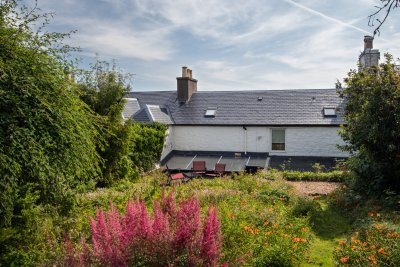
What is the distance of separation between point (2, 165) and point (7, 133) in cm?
60

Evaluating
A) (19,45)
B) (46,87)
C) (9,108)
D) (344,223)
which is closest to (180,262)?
(9,108)

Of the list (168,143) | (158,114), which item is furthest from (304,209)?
(158,114)

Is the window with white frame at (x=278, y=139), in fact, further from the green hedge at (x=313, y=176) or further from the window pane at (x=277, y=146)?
the green hedge at (x=313, y=176)

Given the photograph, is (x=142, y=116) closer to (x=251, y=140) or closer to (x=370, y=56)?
(x=251, y=140)

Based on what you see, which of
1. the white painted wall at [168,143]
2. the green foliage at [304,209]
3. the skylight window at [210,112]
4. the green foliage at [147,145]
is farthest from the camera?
the skylight window at [210,112]

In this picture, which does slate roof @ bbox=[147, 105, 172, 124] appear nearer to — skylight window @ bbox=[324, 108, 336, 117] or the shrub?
skylight window @ bbox=[324, 108, 336, 117]

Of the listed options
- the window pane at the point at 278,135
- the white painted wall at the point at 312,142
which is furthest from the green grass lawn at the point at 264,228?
the window pane at the point at 278,135

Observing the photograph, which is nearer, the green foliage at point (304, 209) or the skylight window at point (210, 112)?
the green foliage at point (304, 209)

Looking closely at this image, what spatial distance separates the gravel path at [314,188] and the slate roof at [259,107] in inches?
283

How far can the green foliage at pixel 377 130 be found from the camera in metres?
11.4

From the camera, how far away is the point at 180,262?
424cm

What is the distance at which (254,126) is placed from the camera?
25922 mm

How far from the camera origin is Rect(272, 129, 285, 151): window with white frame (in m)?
25.7

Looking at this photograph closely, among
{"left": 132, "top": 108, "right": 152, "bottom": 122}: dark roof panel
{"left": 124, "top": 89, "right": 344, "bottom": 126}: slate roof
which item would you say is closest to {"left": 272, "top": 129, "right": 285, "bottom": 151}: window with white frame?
{"left": 124, "top": 89, "right": 344, "bottom": 126}: slate roof
